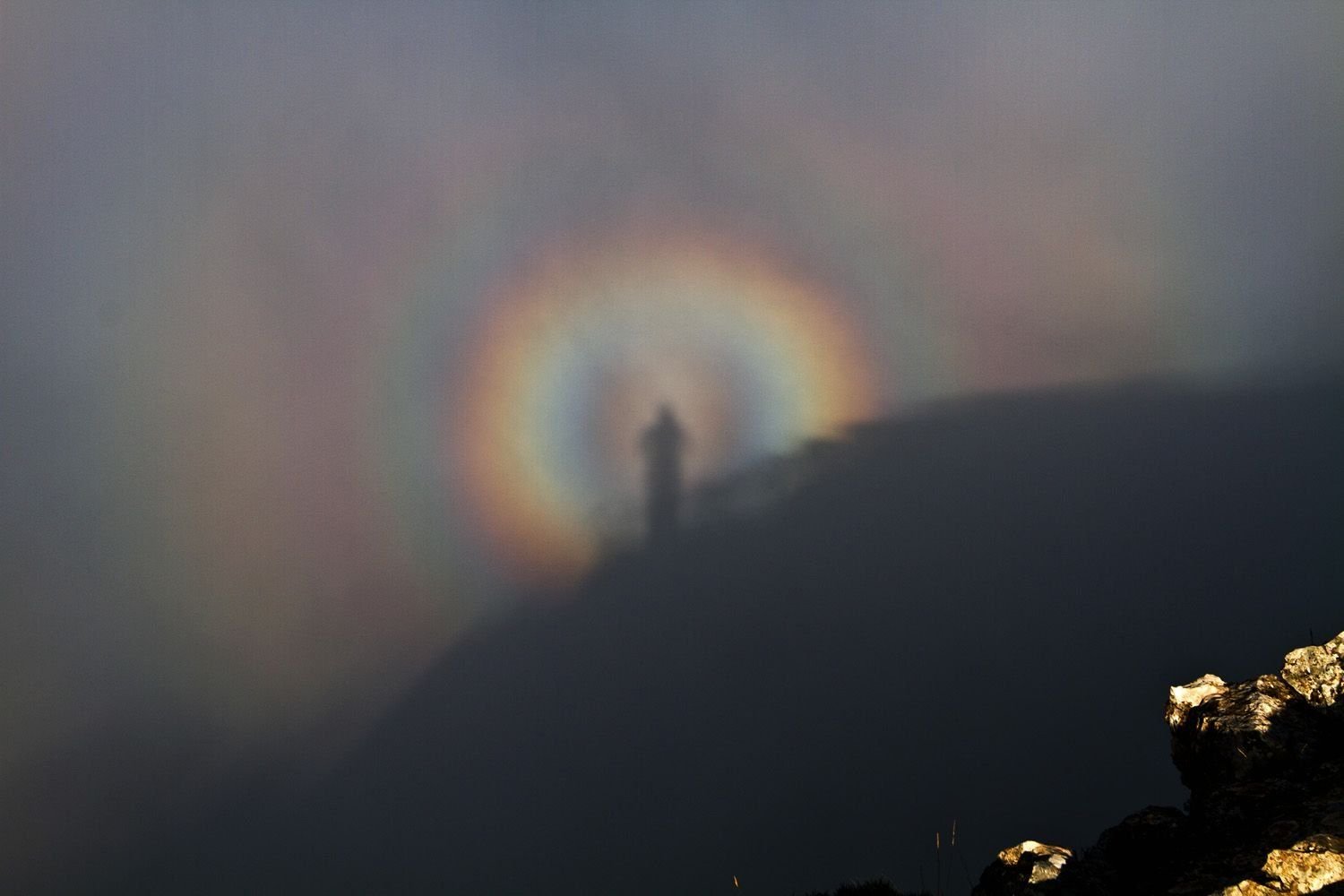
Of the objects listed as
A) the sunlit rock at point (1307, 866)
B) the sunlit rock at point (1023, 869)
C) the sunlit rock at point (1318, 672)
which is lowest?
the sunlit rock at point (1307, 866)

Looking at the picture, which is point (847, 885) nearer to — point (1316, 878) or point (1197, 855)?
point (1197, 855)

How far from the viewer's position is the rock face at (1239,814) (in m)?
16.4

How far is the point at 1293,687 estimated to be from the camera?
30.3 metres

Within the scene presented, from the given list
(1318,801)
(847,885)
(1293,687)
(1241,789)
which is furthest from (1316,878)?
(1293,687)

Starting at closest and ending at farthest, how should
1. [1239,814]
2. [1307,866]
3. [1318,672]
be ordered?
[1307,866], [1239,814], [1318,672]

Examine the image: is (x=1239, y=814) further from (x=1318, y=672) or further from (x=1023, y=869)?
(x=1318, y=672)

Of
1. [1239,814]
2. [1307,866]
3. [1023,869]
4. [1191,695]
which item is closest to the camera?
[1307,866]

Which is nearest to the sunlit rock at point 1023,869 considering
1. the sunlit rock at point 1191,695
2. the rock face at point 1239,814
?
the rock face at point 1239,814

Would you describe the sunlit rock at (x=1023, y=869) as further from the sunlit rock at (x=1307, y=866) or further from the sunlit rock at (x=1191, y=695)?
the sunlit rock at (x=1191, y=695)

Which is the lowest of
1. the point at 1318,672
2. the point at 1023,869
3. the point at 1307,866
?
the point at 1307,866

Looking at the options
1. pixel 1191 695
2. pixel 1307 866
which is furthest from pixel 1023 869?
pixel 1191 695

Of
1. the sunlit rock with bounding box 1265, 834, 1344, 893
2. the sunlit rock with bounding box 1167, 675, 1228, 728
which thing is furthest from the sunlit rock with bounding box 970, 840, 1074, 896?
the sunlit rock with bounding box 1167, 675, 1228, 728

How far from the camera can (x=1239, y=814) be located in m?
22.1

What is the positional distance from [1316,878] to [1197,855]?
21.9ft
